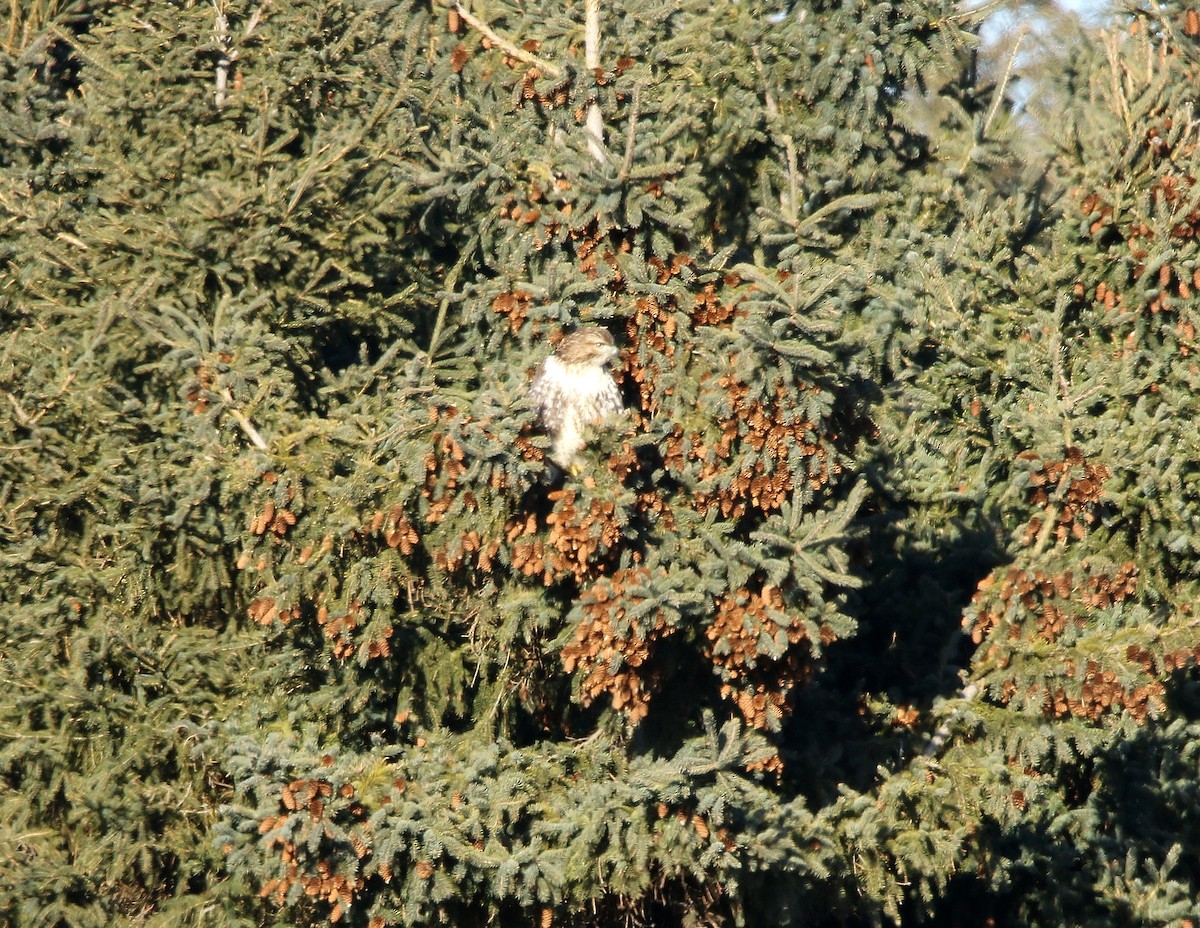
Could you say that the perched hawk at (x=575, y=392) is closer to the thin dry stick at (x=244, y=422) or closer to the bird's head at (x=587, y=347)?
the bird's head at (x=587, y=347)

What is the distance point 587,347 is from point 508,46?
1818mm

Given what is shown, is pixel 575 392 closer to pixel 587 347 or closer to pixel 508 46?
pixel 587 347

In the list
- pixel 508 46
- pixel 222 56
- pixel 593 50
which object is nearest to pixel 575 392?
pixel 593 50

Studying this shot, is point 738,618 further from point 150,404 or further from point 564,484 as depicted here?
A: point 150,404

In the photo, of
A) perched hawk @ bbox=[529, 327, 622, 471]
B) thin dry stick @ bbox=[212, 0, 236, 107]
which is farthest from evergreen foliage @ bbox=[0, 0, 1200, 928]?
perched hawk @ bbox=[529, 327, 622, 471]

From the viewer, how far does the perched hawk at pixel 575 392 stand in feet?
23.0

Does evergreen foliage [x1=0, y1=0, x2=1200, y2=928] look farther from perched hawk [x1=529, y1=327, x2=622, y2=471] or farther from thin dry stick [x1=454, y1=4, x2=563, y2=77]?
perched hawk [x1=529, y1=327, x2=622, y2=471]

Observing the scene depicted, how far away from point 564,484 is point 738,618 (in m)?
1.09

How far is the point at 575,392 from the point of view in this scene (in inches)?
277

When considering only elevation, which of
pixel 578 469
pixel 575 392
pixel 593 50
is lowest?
pixel 578 469

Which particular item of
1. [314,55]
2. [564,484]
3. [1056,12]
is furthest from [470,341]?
[1056,12]

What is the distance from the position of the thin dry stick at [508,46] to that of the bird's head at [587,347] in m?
1.47

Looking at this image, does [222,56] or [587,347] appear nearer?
[587,347]

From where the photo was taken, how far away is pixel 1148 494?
7.81m
